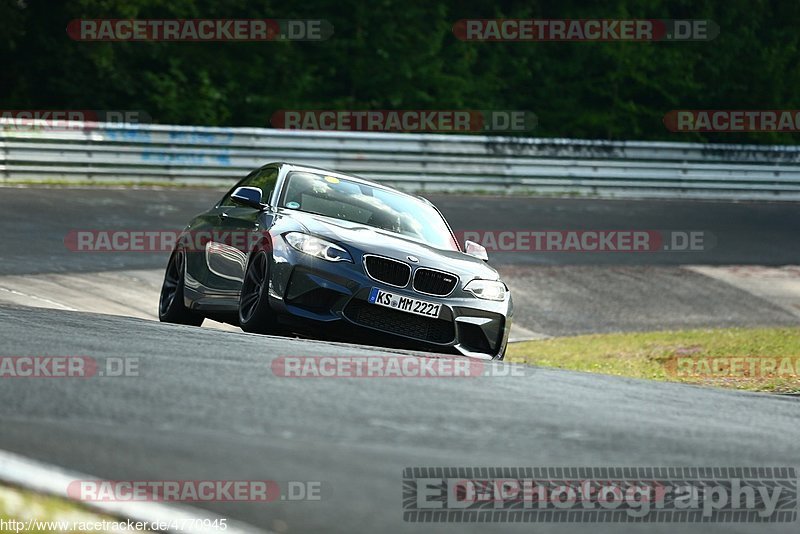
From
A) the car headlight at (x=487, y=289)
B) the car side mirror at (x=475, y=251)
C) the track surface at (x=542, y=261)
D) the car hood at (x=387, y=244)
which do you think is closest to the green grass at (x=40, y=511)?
the car hood at (x=387, y=244)

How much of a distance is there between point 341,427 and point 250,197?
5.20 m

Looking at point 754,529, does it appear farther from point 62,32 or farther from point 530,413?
point 62,32

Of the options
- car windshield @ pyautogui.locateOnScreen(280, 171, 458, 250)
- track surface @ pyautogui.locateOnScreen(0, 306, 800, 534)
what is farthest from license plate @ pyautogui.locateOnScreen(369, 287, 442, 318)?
track surface @ pyautogui.locateOnScreen(0, 306, 800, 534)

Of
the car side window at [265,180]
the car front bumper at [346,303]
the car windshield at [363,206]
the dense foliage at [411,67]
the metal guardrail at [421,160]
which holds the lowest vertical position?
the car front bumper at [346,303]

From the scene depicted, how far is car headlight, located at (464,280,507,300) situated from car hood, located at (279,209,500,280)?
46mm

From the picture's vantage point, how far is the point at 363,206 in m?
10.6

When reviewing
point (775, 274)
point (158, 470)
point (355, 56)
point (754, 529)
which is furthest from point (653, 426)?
point (355, 56)

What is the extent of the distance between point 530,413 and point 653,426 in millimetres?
542

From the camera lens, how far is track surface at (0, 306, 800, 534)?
4.32m

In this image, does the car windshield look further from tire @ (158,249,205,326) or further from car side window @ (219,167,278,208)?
tire @ (158,249,205,326)

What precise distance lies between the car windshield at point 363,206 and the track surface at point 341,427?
291 cm

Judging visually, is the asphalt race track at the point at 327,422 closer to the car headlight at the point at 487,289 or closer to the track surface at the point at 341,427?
the track surface at the point at 341,427

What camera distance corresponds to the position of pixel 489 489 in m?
4.50

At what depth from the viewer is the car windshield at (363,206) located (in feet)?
34.2
